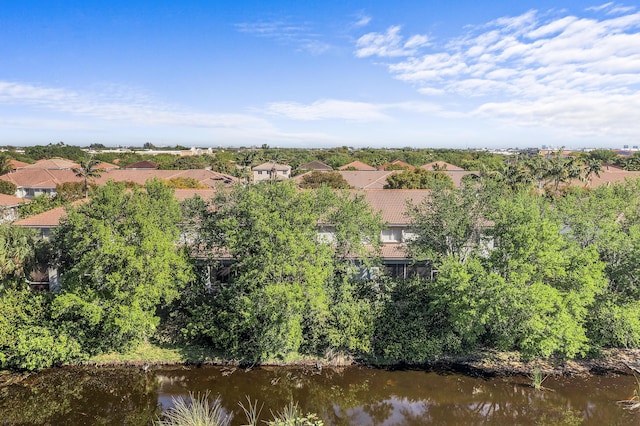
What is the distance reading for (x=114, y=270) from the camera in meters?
21.9

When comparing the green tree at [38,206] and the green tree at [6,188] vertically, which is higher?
the green tree at [6,188]

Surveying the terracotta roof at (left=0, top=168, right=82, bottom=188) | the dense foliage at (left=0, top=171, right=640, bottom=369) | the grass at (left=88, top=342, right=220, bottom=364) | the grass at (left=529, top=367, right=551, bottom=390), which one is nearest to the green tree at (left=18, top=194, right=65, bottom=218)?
the dense foliage at (left=0, top=171, right=640, bottom=369)

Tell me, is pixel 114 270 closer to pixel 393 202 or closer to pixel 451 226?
pixel 451 226

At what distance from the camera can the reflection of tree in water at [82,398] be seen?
19578 millimetres

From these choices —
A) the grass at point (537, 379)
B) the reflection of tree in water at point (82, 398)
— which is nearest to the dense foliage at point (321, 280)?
the grass at point (537, 379)

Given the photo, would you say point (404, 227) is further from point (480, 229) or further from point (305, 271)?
point (305, 271)

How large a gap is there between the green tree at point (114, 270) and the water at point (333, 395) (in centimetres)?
274

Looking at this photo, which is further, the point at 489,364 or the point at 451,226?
the point at 451,226

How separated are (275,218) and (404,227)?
38.5ft

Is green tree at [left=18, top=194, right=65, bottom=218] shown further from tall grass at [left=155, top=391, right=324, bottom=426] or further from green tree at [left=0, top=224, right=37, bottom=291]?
tall grass at [left=155, top=391, right=324, bottom=426]

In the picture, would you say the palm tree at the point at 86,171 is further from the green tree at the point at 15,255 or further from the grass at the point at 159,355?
the grass at the point at 159,355

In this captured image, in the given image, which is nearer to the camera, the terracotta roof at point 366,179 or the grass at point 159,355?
the grass at point 159,355

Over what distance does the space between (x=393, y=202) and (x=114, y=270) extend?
66.5 ft

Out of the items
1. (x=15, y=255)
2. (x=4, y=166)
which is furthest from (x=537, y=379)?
(x=4, y=166)
